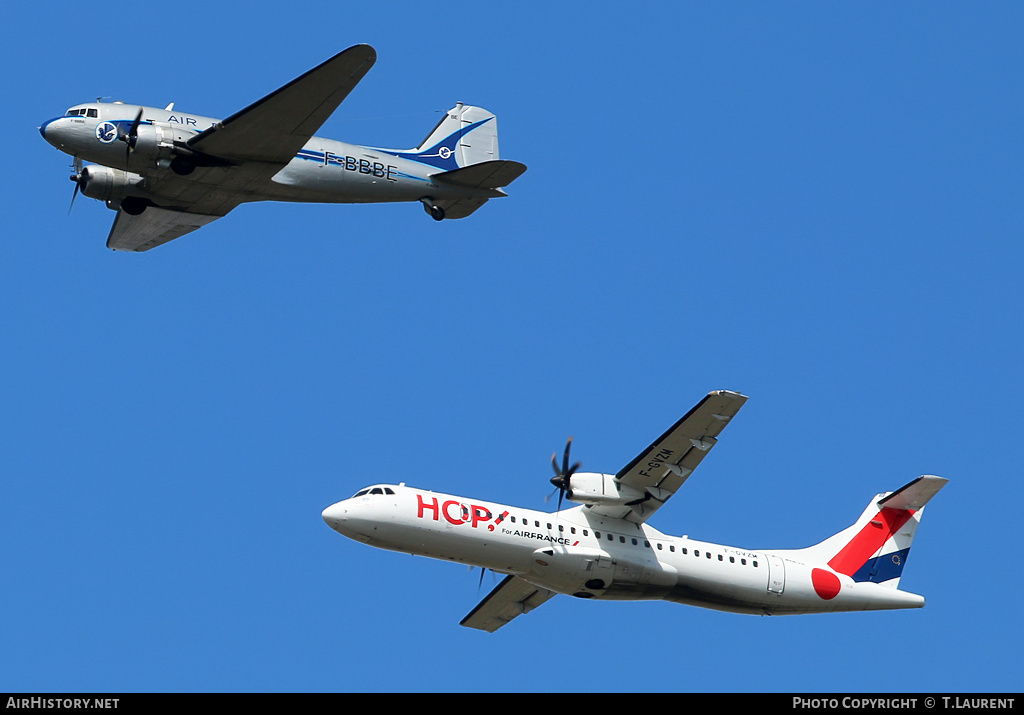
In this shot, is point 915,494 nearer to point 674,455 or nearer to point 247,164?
point 674,455

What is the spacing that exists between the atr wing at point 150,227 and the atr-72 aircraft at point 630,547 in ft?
37.7

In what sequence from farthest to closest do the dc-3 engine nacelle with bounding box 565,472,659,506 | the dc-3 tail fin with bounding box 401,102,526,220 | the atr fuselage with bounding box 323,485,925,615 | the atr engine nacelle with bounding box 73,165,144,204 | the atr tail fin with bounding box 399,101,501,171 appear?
the atr tail fin with bounding box 399,101,501,171
the dc-3 tail fin with bounding box 401,102,526,220
the atr engine nacelle with bounding box 73,165,144,204
the dc-3 engine nacelle with bounding box 565,472,659,506
the atr fuselage with bounding box 323,485,925,615

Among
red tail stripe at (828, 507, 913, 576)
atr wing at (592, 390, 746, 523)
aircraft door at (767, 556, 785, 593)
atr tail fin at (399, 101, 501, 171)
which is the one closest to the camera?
atr wing at (592, 390, 746, 523)

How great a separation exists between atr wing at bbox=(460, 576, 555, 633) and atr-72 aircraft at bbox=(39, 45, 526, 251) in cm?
1162

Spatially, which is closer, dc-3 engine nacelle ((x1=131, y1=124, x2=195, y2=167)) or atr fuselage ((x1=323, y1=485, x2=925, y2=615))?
atr fuselage ((x1=323, y1=485, x2=925, y2=615))

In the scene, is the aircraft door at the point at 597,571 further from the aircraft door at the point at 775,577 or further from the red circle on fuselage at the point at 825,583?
the red circle on fuselage at the point at 825,583

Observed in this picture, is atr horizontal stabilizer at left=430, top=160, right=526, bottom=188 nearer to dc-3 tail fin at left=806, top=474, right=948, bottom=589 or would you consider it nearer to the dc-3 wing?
the dc-3 wing

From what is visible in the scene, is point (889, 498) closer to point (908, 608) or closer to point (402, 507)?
point (908, 608)

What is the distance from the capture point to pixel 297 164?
38531 millimetres

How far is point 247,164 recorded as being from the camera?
37469 mm

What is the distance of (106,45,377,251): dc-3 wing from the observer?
116 ft

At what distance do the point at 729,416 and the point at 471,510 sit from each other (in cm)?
740

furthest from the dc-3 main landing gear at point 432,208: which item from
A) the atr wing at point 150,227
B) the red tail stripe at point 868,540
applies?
the red tail stripe at point 868,540

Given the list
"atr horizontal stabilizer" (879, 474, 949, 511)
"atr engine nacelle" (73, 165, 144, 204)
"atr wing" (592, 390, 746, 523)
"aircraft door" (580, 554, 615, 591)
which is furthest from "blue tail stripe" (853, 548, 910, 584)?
"atr engine nacelle" (73, 165, 144, 204)
